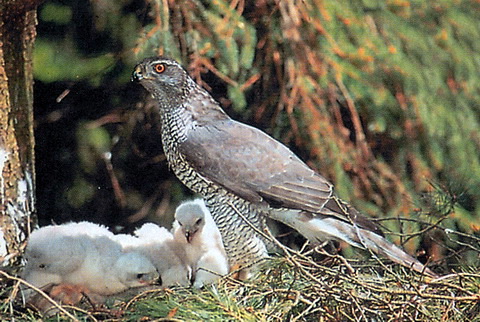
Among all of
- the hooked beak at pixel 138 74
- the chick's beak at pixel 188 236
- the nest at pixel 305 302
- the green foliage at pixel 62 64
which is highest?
the hooked beak at pixel 138 74

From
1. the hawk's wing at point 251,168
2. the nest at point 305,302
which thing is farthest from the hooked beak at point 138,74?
the nest at point 305,302

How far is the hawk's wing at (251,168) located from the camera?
103 inches

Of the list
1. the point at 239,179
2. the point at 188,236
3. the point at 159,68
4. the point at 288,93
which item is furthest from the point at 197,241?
the point at 288,93

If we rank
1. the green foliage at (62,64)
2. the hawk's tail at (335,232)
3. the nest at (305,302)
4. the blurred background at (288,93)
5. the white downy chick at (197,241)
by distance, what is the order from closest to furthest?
the nest at (305,302)
the hawk's tail at (335,232)
the white downy chick at (197,241)
the blurred background at (288,93)
the green foliage at (62,64)

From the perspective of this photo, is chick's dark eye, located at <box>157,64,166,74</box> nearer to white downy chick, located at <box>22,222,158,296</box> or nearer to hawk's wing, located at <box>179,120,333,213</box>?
hawk's wing, located at <box>179,120,333,213</box>

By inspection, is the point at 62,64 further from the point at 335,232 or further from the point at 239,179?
the point at 335,232

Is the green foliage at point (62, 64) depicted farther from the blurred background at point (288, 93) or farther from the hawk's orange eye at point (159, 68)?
the hawk's orange eye at point (159, 68)

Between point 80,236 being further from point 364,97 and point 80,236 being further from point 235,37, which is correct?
point 364,97

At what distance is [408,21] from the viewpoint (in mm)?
3473

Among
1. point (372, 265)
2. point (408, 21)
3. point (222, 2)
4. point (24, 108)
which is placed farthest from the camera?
point (408, 21)

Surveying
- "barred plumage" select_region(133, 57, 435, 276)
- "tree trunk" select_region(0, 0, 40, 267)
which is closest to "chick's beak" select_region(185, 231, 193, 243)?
"barred plumage" select_region(133, 57, 435, 276)

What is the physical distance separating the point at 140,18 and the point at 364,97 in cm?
93

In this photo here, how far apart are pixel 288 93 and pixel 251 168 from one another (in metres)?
0.79

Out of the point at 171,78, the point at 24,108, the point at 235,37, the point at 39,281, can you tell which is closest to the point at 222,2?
→ the point at 235,37
